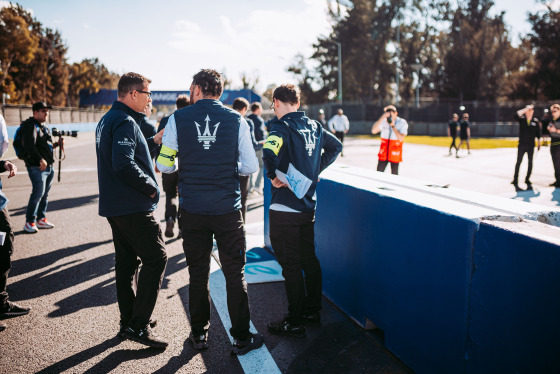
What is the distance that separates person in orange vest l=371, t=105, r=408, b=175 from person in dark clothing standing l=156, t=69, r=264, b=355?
5.29 meters

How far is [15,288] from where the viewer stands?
14.1ft

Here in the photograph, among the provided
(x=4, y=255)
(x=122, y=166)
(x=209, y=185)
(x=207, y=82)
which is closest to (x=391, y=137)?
(x=207, y=82)

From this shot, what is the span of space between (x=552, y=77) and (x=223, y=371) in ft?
168

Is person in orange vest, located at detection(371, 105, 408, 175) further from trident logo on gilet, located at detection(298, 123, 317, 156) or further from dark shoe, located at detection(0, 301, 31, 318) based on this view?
dark shoe, located at detection(0, 301, 31, 318)

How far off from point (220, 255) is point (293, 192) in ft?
2.47

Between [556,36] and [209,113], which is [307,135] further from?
[556,36]

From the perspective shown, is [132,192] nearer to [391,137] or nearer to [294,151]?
[294,151]

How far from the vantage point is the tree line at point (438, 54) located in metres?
43.9

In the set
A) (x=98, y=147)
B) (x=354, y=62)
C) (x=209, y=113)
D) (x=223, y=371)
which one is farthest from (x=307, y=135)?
(x=354, y=62)

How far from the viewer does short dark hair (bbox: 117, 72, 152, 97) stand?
10.3 feet

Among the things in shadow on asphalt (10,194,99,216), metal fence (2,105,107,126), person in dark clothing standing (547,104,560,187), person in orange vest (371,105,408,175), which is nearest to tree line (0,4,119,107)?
metal fence (2,105,107,126)

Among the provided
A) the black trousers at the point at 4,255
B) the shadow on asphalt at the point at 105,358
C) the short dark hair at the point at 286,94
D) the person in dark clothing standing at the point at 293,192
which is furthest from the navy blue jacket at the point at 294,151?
the black trousers at the point at 4,255

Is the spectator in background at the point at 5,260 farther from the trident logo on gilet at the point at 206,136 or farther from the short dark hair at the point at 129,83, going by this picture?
the trident logo on gilet at the point at 206,136

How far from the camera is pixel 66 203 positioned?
8625mm
